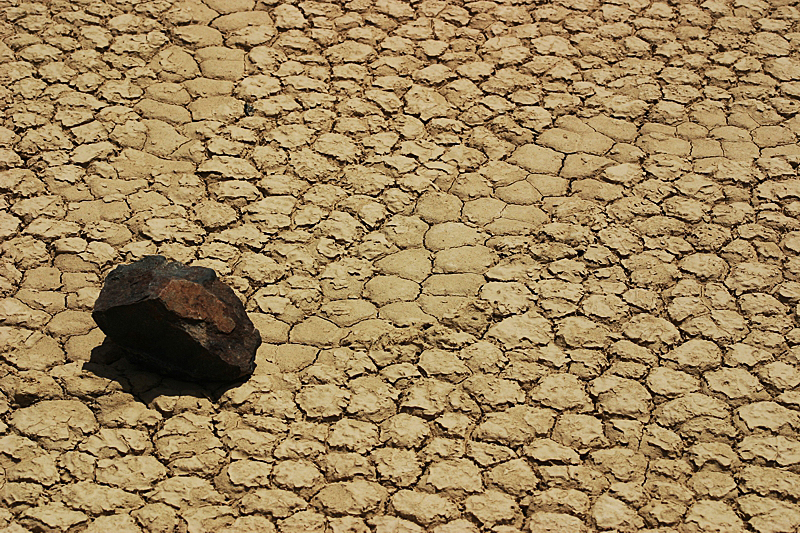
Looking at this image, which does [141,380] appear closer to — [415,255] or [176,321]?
[176,321]

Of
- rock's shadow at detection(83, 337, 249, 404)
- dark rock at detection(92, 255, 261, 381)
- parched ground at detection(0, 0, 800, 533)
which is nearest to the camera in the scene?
parched ground at detection(0, 0, 800, 533)

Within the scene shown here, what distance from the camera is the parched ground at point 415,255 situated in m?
2.89

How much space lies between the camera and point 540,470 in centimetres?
294

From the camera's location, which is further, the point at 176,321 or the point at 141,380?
the point at 141,380

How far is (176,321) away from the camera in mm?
3023

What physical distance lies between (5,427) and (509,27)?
2.94 m

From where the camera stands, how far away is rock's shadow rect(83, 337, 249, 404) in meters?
3.12

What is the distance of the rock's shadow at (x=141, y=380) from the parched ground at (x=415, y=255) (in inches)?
0.5

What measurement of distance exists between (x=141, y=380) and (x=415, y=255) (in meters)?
1.13

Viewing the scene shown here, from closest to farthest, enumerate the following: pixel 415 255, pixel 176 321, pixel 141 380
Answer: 1. pixel 176 321
2. pixel 141 380
3. pixel 415 255

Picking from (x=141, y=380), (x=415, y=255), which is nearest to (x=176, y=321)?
(x=141, y=380)

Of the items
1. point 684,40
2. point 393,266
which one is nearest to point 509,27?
point 684,40

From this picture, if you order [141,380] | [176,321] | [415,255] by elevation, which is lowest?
[141,380]

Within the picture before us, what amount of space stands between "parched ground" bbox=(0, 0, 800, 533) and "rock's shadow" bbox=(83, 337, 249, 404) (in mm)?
13
